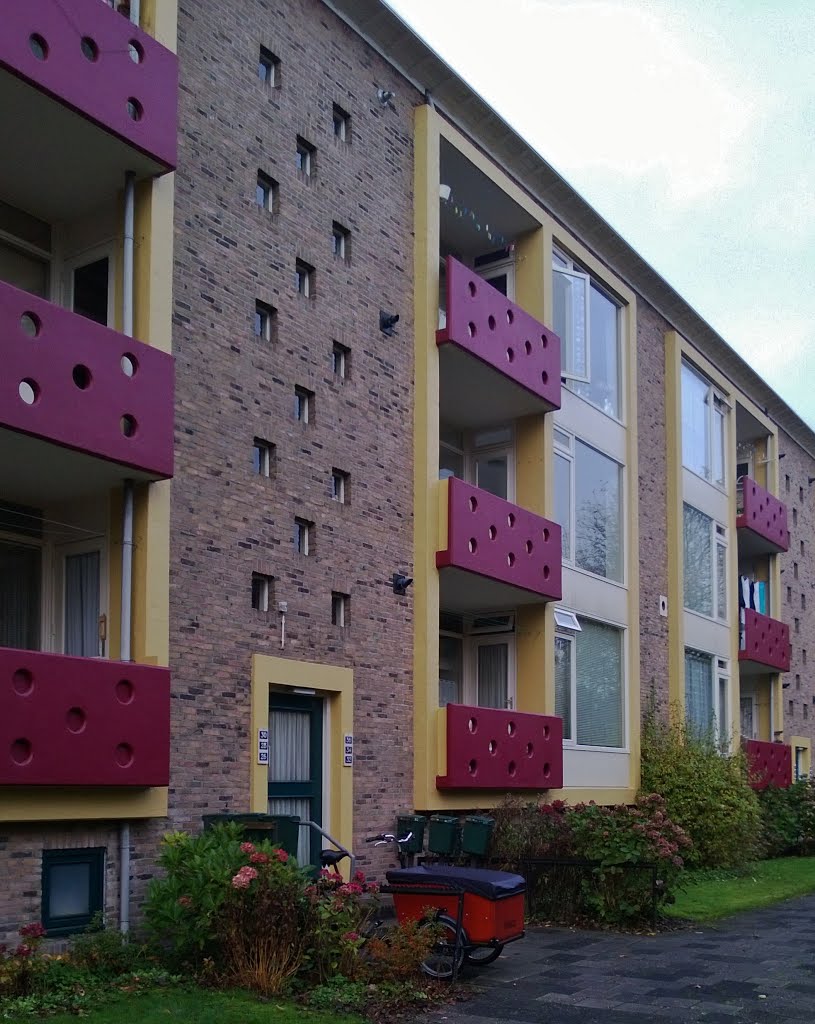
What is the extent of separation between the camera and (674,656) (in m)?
25.2

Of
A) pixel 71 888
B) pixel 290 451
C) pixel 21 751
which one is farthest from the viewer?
pixel 290 451

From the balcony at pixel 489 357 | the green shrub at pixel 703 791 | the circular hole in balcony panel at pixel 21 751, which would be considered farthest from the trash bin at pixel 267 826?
the green shrub at pixel 703 791

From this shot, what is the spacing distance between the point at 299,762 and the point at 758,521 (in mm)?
18362

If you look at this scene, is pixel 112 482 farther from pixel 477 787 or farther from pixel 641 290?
pixel 641 290

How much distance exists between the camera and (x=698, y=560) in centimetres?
2748

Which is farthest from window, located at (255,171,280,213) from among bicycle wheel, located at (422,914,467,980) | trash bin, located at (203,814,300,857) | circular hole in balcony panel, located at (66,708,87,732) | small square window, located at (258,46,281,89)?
bicycle wheel, located at (422,914,467,980)

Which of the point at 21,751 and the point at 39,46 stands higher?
the point at 39,46

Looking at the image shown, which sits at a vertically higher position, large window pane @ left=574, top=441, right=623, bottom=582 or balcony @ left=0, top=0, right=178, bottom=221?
balcony @ left=0, top=0, right=178, bottom=221

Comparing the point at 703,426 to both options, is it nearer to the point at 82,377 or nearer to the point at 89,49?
the point at 89,49

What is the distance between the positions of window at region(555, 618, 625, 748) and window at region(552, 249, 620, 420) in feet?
13.6

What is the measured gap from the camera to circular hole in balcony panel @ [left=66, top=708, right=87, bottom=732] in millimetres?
11109

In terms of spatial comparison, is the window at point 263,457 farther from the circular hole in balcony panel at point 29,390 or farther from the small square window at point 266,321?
the circular hole in balcony panel at point 29,390

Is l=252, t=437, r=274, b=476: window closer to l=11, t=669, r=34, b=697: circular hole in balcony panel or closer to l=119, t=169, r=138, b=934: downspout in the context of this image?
l=119, t=169, r=138, b=934: downspout

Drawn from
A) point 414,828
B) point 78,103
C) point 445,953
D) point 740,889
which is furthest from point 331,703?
point 740,889
